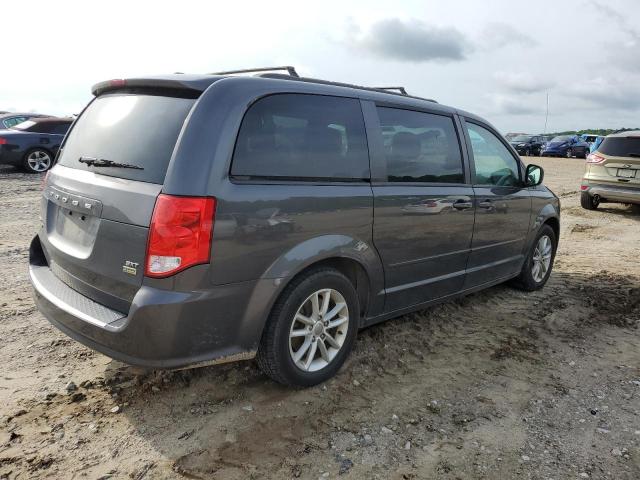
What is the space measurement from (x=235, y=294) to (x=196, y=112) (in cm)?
93

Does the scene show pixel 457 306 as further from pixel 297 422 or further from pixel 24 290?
pixel 24 290

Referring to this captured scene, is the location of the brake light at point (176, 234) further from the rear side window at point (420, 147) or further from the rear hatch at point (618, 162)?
the rear hatch at point (618, 162)

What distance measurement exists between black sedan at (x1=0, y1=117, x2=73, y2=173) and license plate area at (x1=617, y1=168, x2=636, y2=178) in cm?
1235

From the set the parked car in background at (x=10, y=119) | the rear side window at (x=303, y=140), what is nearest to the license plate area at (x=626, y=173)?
the rear side window at (x=303, y=140)

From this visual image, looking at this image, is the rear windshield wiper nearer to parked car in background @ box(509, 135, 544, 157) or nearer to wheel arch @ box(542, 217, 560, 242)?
wheel arch @ box(542, 217, 560, 242)

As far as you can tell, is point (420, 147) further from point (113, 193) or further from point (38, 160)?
point (38, 160)

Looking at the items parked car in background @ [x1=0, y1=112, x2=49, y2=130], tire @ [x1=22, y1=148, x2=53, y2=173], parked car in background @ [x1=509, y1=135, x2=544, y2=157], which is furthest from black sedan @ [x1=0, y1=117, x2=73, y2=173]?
parked car in background @ [x1=509, y1=135, x2=544, y2=157]

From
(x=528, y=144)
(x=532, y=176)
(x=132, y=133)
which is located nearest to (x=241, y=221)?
(x=132, y=133)

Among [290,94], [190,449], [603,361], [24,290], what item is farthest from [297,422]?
[24,290]

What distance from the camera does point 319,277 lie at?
119 inches

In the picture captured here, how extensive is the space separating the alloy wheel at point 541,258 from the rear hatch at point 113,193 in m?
3.96

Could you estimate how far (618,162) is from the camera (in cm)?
1001

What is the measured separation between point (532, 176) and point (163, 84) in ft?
11.5

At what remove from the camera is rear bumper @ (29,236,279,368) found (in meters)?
2.51
